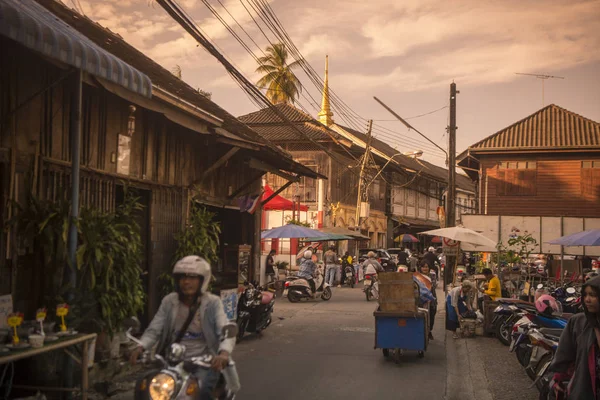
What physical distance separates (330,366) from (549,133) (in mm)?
29753

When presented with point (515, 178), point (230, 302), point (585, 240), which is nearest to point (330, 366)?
point (230, 302)

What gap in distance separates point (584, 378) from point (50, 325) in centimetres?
520

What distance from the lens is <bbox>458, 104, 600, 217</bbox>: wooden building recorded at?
34.3 m

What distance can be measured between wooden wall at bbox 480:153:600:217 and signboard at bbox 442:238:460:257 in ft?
48.3

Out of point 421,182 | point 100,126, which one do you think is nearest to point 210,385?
point 100,126

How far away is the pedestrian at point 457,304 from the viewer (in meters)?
14.0

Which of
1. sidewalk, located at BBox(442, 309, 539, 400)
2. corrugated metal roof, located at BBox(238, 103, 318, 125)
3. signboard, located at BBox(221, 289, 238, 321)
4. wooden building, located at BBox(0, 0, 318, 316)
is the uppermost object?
corrugated metal roof, located at BBox(238, 103, 318, 125)

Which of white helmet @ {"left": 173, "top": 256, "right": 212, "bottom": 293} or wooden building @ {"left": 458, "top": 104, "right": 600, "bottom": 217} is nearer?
white helmet @ {"left": 173, "top": 256, "right": 212, "bottom": 293}

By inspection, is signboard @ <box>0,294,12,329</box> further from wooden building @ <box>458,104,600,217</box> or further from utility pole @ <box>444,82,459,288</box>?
wooden building @ <box>458,104,600,217</box>

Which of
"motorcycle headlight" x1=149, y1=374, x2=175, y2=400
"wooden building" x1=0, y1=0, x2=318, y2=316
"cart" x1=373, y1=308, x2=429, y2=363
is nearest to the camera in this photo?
"motorcycle headlight" x1=149, y1=374, x2=175, y2=400

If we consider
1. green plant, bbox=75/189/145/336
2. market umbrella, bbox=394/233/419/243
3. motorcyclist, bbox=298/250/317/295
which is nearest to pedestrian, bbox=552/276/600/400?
green plant, bbox=75/189/145/336

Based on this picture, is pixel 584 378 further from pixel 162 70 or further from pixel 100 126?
pixel 162 70

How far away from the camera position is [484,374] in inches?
394

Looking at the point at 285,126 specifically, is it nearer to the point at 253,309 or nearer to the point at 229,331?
the point at 253,309
